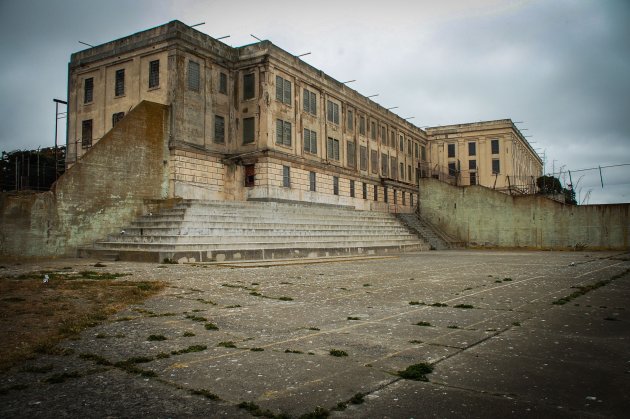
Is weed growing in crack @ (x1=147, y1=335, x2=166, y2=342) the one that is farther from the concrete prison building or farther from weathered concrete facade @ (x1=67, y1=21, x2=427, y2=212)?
weathered concrete facade @ (x1=67, y1=21, x2=427, y2=212)

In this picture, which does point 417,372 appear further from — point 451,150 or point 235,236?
point 451,150

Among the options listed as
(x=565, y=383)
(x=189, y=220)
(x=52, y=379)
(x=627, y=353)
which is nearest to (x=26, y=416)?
(x=52, y=379)

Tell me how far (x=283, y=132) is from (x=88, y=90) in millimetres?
13841

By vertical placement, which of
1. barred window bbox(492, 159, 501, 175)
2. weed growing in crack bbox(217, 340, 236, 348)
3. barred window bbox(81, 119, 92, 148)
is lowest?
weed growing in crack bbox(217, 340, 236, 348)

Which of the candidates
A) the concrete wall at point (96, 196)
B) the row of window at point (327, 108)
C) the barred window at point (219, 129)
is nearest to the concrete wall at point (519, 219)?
the row of window at point (327, 108)

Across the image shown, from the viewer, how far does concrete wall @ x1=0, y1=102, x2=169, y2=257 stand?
56.4ft

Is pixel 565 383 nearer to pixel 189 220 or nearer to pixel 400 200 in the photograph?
pixel 189 220

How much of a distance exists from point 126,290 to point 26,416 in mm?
5911

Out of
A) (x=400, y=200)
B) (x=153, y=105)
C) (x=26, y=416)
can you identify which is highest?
(x=153, y=105)

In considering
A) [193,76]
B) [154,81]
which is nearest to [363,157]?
[193,76]

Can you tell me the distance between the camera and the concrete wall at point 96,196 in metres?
17.2

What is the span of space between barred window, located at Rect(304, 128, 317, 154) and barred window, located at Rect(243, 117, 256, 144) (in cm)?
522

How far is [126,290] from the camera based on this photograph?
8.90 meters

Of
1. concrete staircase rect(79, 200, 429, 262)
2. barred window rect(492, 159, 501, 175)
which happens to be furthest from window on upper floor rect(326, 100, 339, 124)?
barred window rect(492, 159, 501, 175)
